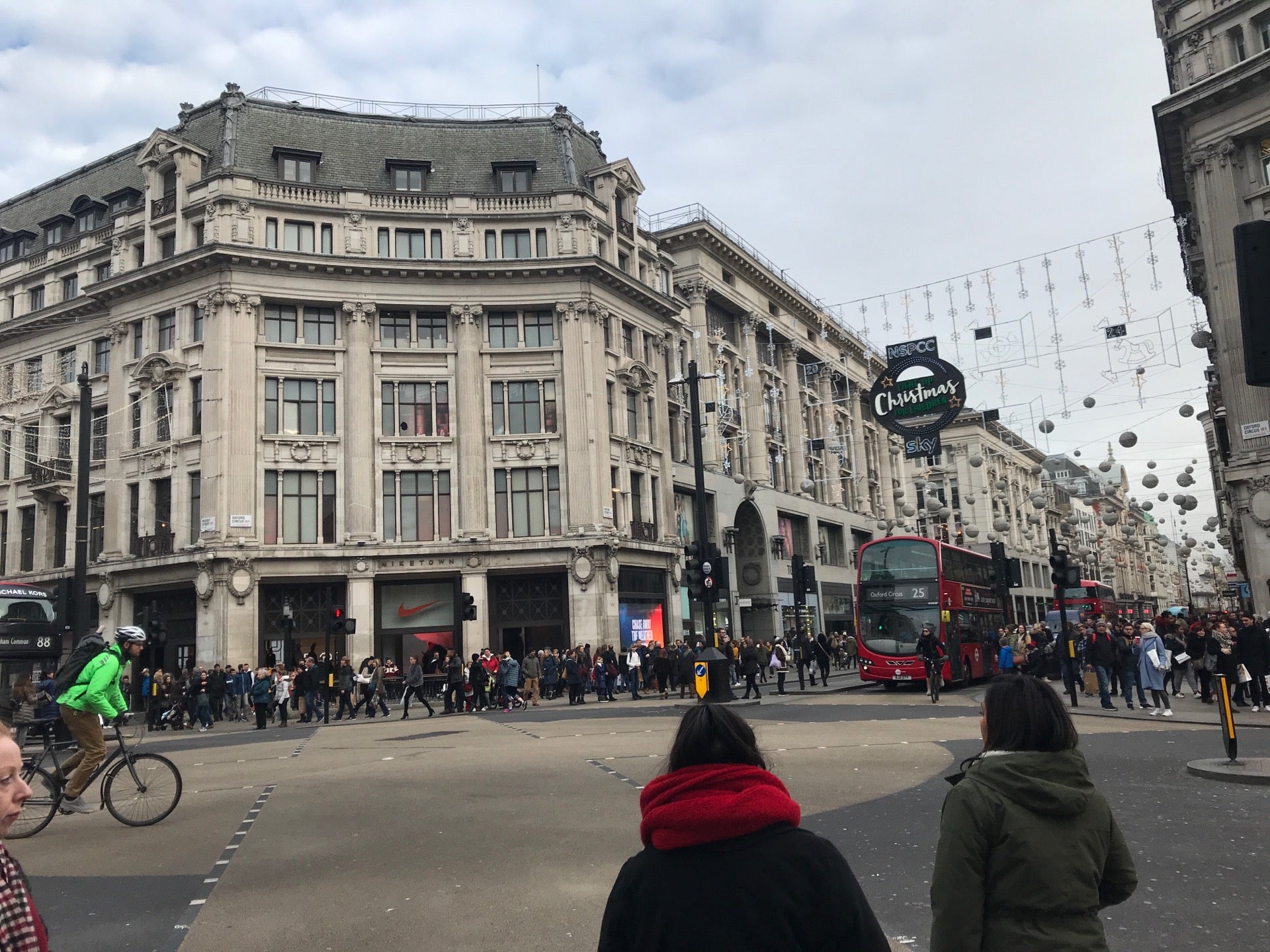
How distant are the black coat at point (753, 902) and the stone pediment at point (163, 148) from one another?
41901mm

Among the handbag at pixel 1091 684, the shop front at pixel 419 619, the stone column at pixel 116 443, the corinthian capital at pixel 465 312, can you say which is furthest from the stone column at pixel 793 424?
the stone column at pixel 116 443

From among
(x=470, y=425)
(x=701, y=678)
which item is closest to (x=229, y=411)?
(x=470, y=425)

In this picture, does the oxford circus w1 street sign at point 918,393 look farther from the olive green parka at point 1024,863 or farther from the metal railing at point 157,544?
the metal railing at point 157,544

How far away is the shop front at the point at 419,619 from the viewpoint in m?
36.8

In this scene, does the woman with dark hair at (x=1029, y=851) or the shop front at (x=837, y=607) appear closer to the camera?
the woman with dark hair at (x=1029, y=851)

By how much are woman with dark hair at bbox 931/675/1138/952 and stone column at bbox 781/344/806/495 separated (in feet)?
174

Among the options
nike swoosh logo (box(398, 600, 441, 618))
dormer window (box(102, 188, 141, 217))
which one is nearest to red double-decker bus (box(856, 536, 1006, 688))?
nike swoosh logo (box(398, 600, 441, 618))

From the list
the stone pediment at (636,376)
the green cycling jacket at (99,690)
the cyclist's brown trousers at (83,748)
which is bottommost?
the cyclist's brown trousers at (83,748)

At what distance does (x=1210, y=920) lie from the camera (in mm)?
5746

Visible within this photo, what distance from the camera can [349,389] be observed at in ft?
122

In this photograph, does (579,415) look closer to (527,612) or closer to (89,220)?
(527,612)

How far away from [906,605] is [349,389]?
21.8 meters

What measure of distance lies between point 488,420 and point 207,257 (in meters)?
11.6

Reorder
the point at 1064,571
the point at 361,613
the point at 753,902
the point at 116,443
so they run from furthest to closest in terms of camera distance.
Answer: the point at 116,443 → the point at 361,613 → the point at 1064,571 → the point at 753,902
